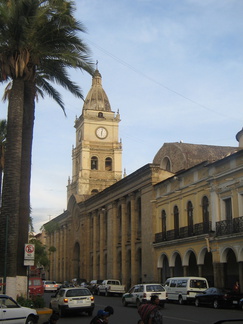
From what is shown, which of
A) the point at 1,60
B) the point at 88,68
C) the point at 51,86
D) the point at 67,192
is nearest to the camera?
the point at 1,60

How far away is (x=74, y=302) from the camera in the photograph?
74.4 feet

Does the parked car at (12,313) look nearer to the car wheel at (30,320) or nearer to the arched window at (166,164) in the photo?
the car wheel at (30,320)

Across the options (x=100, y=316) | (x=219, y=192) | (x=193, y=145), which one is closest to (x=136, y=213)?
(x=193, y=145)

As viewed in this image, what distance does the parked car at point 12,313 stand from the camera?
14930 millimetres

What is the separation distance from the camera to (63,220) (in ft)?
261

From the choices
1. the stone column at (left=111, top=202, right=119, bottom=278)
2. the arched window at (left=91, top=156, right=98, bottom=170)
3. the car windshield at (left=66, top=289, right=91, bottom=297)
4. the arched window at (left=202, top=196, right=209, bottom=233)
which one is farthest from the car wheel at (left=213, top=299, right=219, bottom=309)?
the arched window at (left=91, top=156, right=98, bottom=170)

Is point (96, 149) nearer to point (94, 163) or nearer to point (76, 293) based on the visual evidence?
point (94, 163)

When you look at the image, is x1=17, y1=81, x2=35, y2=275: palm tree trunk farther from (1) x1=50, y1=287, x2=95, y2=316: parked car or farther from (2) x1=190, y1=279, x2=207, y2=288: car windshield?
(2) x1=190, y1=279, x2=207, y2=288: car windshield

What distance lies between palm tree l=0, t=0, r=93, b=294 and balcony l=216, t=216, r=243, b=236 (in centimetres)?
1499

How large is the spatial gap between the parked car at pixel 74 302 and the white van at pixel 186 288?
8.55 m

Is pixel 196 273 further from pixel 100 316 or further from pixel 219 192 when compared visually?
pixel 100 316

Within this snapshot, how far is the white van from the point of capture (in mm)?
30031

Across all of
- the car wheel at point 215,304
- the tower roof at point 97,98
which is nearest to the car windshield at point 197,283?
the car wheel at point 215,304

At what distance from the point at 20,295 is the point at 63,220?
5994 centimetres
